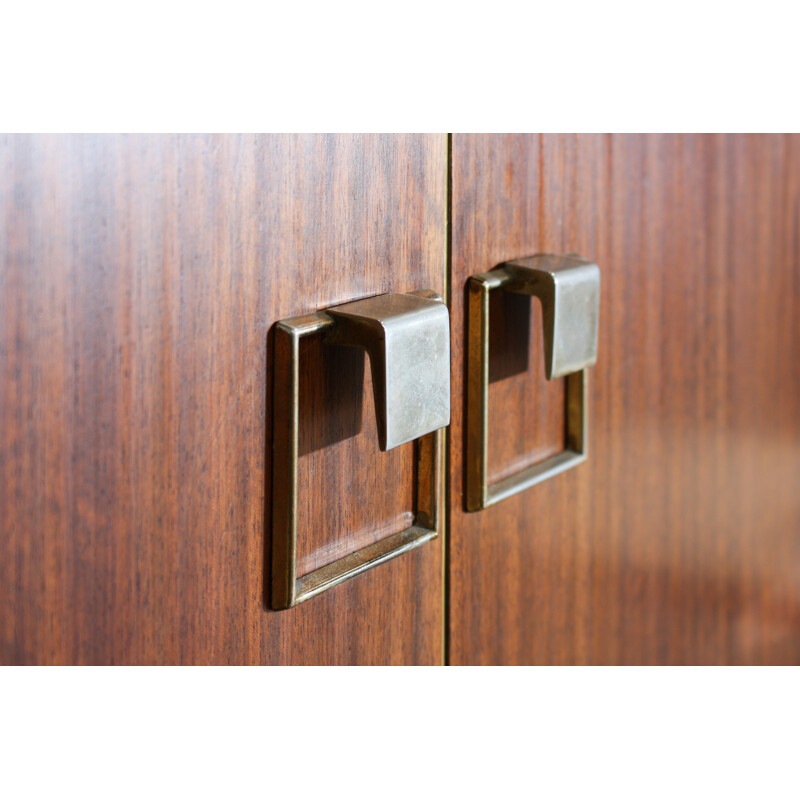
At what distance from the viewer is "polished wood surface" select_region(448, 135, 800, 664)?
1.50 feet

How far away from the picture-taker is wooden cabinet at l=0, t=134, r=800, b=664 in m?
0.31

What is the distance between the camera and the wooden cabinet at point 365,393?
0.31 meters

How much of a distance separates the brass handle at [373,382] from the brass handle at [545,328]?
47mm

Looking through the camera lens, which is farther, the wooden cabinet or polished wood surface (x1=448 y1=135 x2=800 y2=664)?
polished wood surface (x1=448 y1=135 x2=800 y2=664)

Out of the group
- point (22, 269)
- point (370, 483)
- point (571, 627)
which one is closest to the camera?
point (22, 269)

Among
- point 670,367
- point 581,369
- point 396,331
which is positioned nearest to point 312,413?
point 396,331

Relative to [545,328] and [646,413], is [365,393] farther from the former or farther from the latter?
[646,413]

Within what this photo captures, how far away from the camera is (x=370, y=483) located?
Result: 40 cm

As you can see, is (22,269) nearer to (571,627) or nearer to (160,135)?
(160,135)

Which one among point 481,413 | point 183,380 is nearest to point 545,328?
point 481,413

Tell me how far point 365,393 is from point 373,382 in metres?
0.03

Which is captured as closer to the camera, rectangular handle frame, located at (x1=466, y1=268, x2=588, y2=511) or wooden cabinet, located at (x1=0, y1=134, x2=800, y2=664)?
wooden cabinet, located at (x1=0, y1=134, x2=800, y2=664)

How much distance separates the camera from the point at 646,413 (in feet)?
1.82

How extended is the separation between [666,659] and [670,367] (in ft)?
0.61
